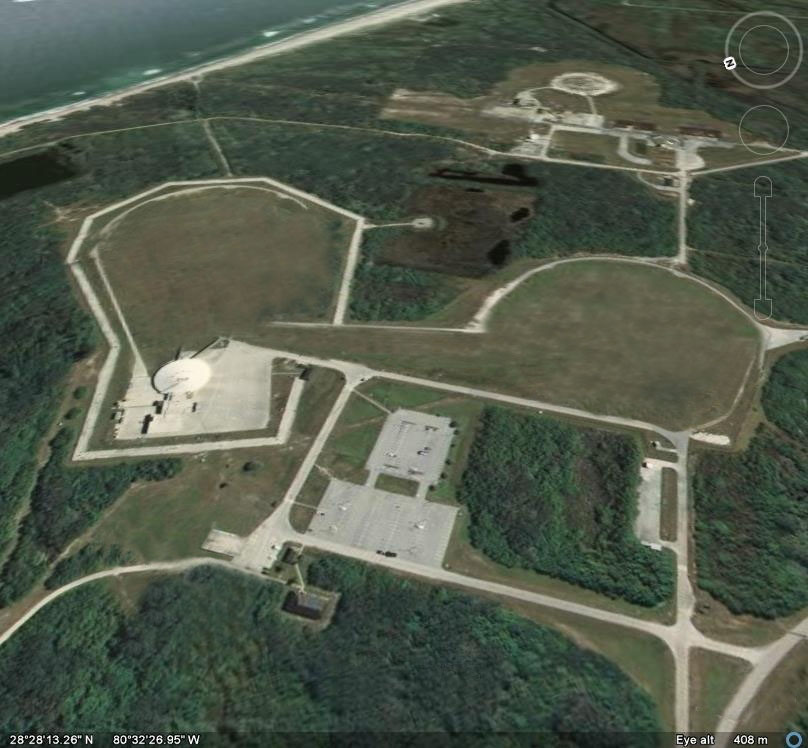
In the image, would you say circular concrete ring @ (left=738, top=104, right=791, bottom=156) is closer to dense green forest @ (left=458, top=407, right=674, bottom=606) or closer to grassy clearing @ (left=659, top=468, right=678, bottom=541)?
dense green forest @ (left=458, top=407, right=674, bottom=606)

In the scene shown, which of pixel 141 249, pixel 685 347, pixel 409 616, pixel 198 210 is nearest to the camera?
pixel 409 616

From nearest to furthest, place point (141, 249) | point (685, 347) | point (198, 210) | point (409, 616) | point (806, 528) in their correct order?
point (409, 616) < point (806, 528) < point (685, 347) < point (141, 249) < point (198, 210)

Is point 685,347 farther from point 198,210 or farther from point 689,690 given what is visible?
point 198,210

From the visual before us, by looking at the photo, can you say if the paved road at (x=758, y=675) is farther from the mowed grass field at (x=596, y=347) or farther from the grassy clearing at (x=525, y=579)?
the mowed grass field at (x=596, y=347)

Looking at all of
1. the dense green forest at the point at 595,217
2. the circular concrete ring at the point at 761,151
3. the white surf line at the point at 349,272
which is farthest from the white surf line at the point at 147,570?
the circular concrete ring at the point at 761,151

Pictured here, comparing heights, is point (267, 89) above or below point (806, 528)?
above

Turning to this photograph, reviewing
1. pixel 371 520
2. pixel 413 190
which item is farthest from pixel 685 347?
pixel 413 190

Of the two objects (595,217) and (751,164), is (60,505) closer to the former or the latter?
(595,217)
